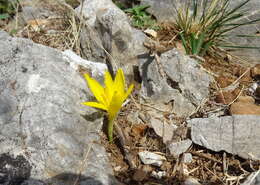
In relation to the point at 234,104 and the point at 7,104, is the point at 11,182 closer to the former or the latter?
the point at 7,104

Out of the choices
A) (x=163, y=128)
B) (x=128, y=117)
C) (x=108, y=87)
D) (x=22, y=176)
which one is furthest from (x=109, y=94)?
(x=22, y=176)

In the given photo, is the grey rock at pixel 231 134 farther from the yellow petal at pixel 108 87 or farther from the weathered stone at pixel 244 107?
the yellow petal at pixel 108 87

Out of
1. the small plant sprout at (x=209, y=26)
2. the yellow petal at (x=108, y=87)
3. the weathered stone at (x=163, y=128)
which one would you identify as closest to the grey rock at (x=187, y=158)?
the weathered stone at (x=163, y=128)

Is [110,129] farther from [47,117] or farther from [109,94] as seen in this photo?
[47,117]

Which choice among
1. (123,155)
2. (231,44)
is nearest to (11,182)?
(123,155)

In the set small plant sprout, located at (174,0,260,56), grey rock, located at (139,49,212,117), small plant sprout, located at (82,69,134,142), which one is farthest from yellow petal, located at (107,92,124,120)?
small plant sprout, located at (174,0,260,56)

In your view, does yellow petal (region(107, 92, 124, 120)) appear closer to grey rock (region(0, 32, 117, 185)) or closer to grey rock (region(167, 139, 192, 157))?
grey rock (region(0, 32, 117, 185))

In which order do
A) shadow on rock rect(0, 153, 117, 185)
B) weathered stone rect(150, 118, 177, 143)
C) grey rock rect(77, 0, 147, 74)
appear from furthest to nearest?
Result: 1. grey rock rect(77, 0, 147, 74)
2. weathered stone rect(150, 118, 177, 143)
3. shadow on rock rect(0, 153, 117, 185)
